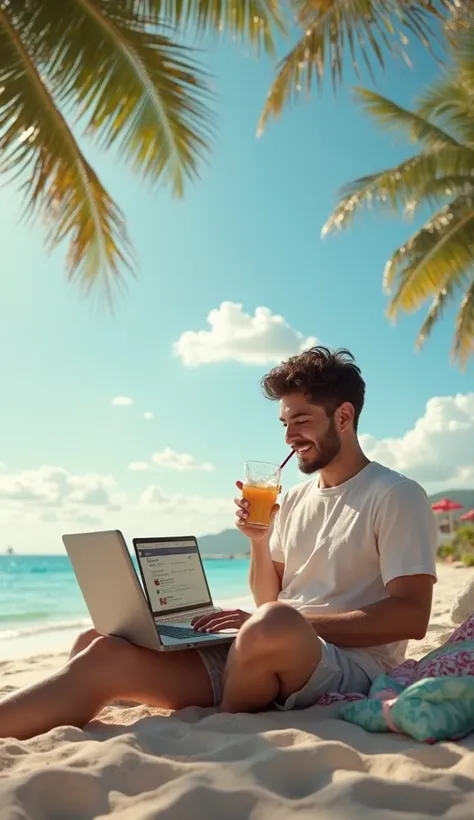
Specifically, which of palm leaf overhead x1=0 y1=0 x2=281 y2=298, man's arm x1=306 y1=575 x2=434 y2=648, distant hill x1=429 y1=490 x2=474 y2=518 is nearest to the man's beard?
man's arm x1=306 y1=575 x2=434 y2=648

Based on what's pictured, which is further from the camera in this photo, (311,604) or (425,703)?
(311,604)

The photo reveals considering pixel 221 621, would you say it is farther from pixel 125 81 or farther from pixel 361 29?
pixel 361 29

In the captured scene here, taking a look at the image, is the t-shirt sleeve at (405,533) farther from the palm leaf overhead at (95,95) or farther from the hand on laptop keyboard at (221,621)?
the palm leaf overhead at (95,95)

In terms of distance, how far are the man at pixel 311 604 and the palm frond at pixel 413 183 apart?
10.4 m

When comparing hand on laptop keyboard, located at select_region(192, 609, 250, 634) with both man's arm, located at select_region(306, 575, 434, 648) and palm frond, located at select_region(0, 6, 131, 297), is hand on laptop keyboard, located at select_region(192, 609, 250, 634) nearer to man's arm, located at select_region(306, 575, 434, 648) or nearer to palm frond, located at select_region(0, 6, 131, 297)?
man's arm, located at select_region(306, 575, 434, 648)

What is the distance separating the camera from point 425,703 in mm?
2232

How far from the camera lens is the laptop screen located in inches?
114

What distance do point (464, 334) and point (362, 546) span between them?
38.5ft

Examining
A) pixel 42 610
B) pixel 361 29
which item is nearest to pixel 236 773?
pixel 361 29

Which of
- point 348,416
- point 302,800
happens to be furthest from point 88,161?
point 302,800

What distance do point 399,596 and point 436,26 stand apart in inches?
209

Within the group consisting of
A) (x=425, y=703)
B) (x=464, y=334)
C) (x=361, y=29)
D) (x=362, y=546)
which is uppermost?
(x=361, y=29)

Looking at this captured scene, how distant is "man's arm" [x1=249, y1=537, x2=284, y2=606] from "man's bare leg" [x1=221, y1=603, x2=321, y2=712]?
1.99ft

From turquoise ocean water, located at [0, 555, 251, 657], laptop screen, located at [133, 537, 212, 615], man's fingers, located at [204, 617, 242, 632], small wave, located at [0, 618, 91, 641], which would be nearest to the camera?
man's fingers, located at [204, 617, 242, 632]
